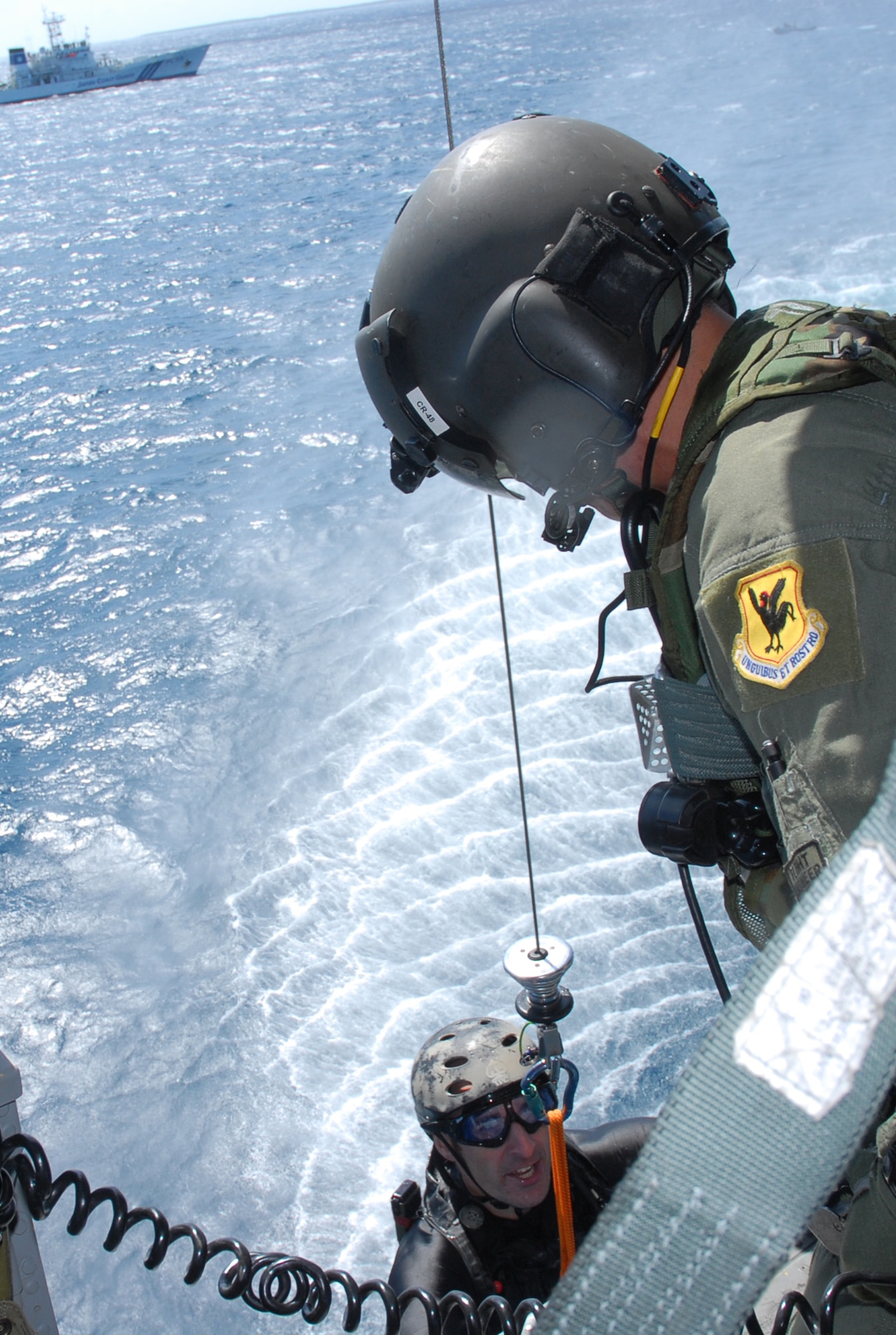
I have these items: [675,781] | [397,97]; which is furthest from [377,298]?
[397,97]

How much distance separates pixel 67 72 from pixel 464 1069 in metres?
65.8

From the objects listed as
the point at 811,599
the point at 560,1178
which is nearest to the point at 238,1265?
the point at 560,1178

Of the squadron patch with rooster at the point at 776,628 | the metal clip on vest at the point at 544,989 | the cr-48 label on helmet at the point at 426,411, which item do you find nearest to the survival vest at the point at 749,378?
the squadron patch with rooster at the point at 776,628

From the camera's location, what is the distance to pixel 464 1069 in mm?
2752

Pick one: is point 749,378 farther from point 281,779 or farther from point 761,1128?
point 281,779

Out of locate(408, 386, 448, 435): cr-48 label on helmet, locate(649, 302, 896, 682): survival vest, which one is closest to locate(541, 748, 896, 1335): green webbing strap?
locate(649, 302, 896, 682): survival vest

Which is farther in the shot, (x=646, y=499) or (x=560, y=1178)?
(x=560, y=1178)

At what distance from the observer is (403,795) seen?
534cm

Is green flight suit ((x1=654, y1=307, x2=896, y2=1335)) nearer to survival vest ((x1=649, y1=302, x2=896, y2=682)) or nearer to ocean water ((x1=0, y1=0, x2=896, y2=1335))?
survival vest ((x1=649, y1=302, x2=896, y2=682))

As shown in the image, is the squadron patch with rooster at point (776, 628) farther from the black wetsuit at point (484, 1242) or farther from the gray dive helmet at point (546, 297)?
the black wetsuit at point (484, 1242)

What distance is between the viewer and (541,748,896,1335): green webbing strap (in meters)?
0.57

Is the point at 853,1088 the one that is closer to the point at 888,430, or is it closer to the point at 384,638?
the point at 888,430

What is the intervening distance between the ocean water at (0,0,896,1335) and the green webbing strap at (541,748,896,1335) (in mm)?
3197

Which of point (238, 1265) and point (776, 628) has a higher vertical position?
point (776, 628)
